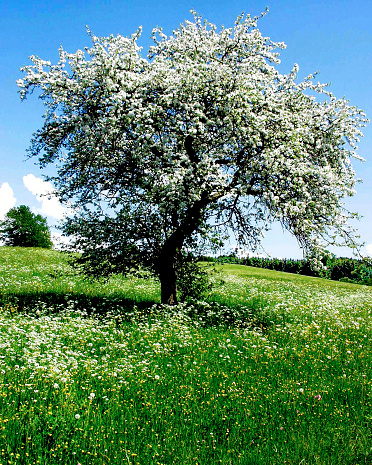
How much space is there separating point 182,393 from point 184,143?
27.1 ft

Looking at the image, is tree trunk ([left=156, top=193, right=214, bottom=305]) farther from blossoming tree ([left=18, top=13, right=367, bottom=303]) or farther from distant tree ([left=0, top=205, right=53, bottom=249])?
distant tree ([left=0, top=205, right=53, bottom=249])

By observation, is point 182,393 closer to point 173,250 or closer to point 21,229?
point 173,250

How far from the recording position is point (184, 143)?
1291 centimetres

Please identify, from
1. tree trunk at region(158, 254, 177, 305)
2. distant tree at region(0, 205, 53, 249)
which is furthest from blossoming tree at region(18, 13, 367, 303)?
distant tree at region(0, 205, 53, 249)

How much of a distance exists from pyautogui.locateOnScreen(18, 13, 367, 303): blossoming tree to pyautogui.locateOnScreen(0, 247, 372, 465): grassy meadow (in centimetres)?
327

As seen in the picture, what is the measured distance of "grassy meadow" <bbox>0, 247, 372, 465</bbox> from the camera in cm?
563

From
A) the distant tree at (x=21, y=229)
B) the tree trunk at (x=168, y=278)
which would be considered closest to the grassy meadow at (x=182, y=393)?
the tree trunk at (x=168, y=278)

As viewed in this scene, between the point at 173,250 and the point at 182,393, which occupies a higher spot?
the point at 173,250

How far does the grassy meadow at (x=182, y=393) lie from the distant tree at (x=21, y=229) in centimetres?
7649

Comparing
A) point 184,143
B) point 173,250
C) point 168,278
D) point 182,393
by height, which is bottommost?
point 182,393

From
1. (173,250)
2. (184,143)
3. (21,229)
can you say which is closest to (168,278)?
(173,250)

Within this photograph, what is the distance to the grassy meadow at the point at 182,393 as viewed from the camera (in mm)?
5629

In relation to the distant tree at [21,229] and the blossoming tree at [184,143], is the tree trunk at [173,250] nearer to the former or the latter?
the blossoming tree at [184,143]

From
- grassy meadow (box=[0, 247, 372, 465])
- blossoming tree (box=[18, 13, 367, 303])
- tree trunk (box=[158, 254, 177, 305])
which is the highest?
blossoming tree (box=[18, 13, 367, 303])
